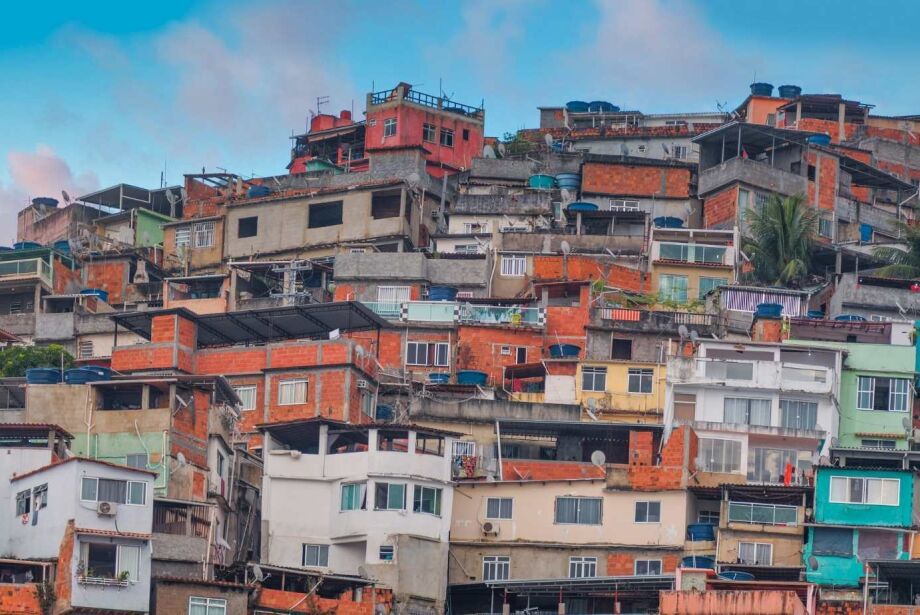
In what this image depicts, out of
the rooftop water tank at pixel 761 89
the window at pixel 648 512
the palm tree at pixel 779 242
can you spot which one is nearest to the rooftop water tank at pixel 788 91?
the rooftop water tank at pixel 761 89

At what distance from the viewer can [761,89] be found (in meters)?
99.1

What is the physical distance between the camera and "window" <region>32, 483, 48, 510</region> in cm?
4844

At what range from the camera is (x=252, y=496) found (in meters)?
59.2

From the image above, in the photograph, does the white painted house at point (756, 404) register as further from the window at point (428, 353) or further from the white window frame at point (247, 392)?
the white window frame at point (247, 392)

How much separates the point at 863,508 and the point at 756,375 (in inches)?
318

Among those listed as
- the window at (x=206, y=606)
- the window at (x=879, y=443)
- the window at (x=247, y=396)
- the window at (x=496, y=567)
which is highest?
the window at (x=247, y=396)

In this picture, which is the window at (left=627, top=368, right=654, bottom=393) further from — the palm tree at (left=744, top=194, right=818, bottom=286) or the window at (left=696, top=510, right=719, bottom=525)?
the palm tree at (left=744, top=194, right=818, bottom=286)

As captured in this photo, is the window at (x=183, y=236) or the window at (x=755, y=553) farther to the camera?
the window at (x=183, y=236)

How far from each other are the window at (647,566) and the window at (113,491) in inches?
617

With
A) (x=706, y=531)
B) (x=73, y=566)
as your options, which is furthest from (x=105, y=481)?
(x=706, y=531)

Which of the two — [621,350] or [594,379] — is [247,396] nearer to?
[594,379]

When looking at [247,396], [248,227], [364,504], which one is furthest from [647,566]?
[248,227]

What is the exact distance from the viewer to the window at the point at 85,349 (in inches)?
2968

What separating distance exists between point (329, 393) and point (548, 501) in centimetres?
818
